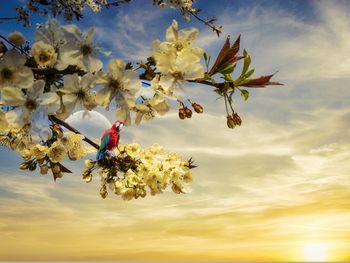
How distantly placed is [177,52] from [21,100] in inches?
29.3

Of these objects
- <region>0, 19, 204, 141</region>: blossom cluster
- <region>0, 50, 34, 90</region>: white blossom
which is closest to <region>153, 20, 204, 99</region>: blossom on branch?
<region>0, 19, 204, 141</region>: blossom cluster

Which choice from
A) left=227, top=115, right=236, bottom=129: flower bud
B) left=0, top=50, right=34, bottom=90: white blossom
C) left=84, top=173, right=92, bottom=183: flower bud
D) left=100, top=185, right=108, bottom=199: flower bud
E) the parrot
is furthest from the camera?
left=100, top=185, right=108, bottom=199: flower bud

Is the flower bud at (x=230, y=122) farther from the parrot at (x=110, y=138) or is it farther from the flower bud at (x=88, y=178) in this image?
the flower bud at (x=88, y=178)

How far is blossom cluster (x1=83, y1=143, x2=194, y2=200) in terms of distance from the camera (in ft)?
14.2

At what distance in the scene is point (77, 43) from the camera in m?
1.86

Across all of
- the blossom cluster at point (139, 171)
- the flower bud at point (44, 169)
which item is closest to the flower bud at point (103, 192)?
the blossom cluster at point (139, 171)

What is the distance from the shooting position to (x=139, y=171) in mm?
4398

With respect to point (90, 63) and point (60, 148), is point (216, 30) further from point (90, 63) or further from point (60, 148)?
point (90, 63)

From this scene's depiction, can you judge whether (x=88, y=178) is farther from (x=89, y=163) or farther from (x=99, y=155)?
(x=99, y=155)

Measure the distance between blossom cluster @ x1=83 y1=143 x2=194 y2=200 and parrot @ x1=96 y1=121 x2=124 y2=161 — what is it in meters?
0.12

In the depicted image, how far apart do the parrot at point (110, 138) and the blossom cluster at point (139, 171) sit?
Answer: 12 centimetres

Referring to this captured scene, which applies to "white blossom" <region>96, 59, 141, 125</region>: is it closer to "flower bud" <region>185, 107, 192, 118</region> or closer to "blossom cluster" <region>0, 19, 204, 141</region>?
"blossom cluster" <region>0, 19, 204, 141</region>

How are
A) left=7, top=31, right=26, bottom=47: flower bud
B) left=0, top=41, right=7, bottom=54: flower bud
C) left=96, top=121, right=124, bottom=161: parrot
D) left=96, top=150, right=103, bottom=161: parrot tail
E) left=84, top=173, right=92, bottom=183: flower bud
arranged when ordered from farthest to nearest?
left=84, top=173, right=92, bottom=183: flower bud, left=96, top=150, right=103, bottom=161: parrot tail, left=96, top=121, right=124, bottom=161: parrot, left=7, top=31, right=26, bottom=47: flower bud, left=0, top=41, right=7, bottom=54: flower bud

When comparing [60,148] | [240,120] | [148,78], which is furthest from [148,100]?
[60,148]
